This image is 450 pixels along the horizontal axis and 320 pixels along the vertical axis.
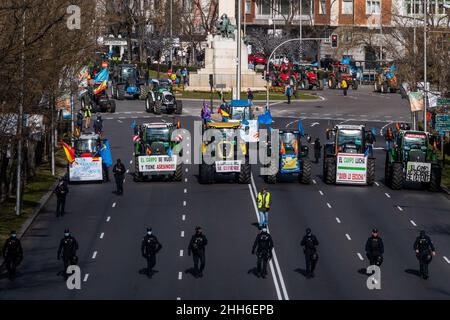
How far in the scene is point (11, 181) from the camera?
57031 mm

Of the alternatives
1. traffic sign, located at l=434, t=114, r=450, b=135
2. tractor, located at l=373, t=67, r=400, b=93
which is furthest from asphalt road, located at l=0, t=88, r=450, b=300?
tractor, located at l=373, t=67, r=400, b=93

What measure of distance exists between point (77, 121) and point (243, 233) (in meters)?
33.3

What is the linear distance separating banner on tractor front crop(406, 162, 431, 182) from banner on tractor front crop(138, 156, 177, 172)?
10.1m

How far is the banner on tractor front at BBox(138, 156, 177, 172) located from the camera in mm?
57719

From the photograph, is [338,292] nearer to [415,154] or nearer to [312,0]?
[415,154]

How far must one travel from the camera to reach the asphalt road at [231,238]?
1496 inches

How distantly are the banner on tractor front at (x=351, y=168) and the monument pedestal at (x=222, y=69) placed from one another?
4899cm

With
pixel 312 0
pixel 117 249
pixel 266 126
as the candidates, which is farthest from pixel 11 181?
pixel 312 0

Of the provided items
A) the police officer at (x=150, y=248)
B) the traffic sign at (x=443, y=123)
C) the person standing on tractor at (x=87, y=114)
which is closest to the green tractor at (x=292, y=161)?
the traffic sign at (x=443, y=123)

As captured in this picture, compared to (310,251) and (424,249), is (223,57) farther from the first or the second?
(424,249)

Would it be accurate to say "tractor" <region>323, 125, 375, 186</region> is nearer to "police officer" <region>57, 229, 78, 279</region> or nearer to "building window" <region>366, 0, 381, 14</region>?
"police officer" <region>57, 229, 78, 279</region>

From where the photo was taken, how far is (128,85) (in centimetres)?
10288

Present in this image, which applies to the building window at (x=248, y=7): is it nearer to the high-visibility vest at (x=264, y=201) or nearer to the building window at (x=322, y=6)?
the building window at (x=322, y=6)

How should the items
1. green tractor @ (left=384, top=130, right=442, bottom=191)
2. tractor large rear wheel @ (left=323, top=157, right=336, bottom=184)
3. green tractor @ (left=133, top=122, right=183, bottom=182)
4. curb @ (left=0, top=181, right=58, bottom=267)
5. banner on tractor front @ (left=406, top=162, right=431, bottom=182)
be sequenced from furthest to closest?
tractor large rear wheel @ (left=323, top=157, right=336, bottom=184), green tractor @ (left=133, top=122, right=183, bottom=182), green tractor @ (left=384, top=130, right=442, bottom=191), banner on tractor front @ (left=406, top=162, right=431, bottom=182), curb @ (left=0, top=181, right=58, bottom=267)
